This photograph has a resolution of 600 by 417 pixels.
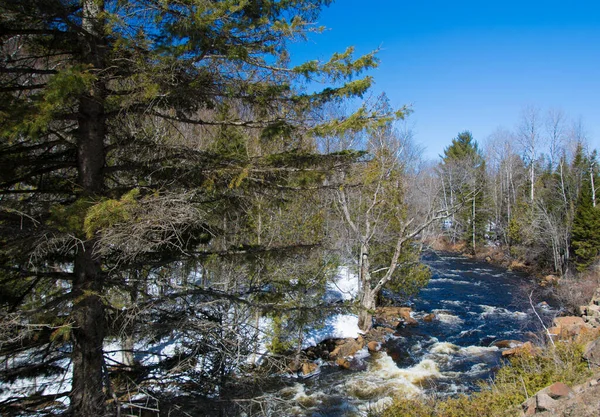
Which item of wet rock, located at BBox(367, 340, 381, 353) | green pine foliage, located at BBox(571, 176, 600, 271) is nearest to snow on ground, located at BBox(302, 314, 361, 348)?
wet rock, located at BBox(367, 340, 381, 353)

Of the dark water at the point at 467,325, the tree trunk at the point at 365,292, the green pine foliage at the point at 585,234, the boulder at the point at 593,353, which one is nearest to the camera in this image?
the boulder at the point at 593,353

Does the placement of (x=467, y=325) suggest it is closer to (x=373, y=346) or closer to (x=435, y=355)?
(x=435, y=355)

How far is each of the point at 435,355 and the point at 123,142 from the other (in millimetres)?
12374

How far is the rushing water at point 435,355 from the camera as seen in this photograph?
33.7 feet

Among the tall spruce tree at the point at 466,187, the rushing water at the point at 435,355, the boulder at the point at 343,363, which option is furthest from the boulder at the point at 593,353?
the tall spruce tree at the point at 466,187

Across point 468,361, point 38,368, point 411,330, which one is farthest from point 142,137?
point 411,330

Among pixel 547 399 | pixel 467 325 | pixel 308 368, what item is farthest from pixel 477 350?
pixel 547 399

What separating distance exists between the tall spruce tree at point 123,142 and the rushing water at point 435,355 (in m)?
5.04

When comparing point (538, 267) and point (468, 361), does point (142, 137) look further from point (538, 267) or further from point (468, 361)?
point (538, 267)

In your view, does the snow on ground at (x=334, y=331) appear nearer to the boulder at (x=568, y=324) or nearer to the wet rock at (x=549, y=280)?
the boulder at (x=568, y=324)

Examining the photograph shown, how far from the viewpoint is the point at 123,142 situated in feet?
15.7

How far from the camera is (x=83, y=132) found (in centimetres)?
458

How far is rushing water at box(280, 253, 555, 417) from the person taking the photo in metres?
10.3

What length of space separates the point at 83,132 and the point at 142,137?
0.71 m
